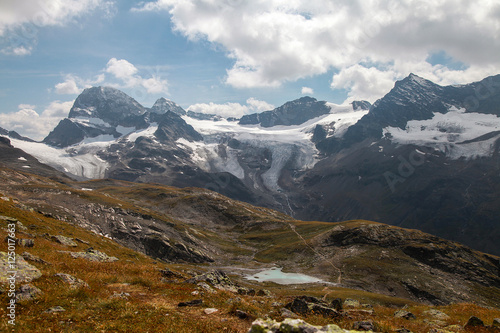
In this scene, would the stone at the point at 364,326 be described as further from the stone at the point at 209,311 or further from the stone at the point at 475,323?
the stone at the point at 475,323

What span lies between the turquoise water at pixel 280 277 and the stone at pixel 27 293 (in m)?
69.7

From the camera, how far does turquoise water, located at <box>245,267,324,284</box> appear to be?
7982cm

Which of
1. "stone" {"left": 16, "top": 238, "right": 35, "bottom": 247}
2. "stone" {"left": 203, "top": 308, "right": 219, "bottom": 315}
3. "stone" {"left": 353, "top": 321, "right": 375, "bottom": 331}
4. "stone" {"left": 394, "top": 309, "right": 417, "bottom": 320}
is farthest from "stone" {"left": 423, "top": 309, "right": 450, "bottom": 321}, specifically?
"stone" {"left": 16, "top": 238, "right": 35, "bottom": 247}

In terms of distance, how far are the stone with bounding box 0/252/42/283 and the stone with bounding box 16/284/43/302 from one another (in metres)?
1.28

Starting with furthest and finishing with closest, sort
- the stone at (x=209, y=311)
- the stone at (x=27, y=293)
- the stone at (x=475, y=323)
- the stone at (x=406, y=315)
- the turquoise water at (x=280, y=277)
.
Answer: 1. the turquoise water at (x=280, y=277)
2. the stone at (x=406, y=315)
3. the stone at (x=475, y=323)
4. the stone at (x=209, y=311)
5. the stone at (x=27, y=293)

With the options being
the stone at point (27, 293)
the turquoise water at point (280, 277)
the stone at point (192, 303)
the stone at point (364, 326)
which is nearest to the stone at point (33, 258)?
the stone at point (27, 293)

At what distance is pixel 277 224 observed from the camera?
155125 mm

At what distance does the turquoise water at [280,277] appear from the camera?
79.8 metres

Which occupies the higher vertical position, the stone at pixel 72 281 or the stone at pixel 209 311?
the stone at pixel 72 281

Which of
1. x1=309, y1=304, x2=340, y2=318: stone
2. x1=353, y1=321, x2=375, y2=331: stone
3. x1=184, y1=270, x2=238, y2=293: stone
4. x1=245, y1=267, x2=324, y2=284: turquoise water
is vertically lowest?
x1=245, y1=267, x2=324, y2=284: turquoise water

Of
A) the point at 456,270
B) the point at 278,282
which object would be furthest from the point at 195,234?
the point at 456,270

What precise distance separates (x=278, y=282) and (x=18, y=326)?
7237 cm

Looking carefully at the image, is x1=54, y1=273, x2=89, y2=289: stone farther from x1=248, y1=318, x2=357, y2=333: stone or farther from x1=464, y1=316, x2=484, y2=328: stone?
x1=464, y1=316, x2=484, y2=328: stone

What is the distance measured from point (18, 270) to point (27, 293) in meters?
3.19
